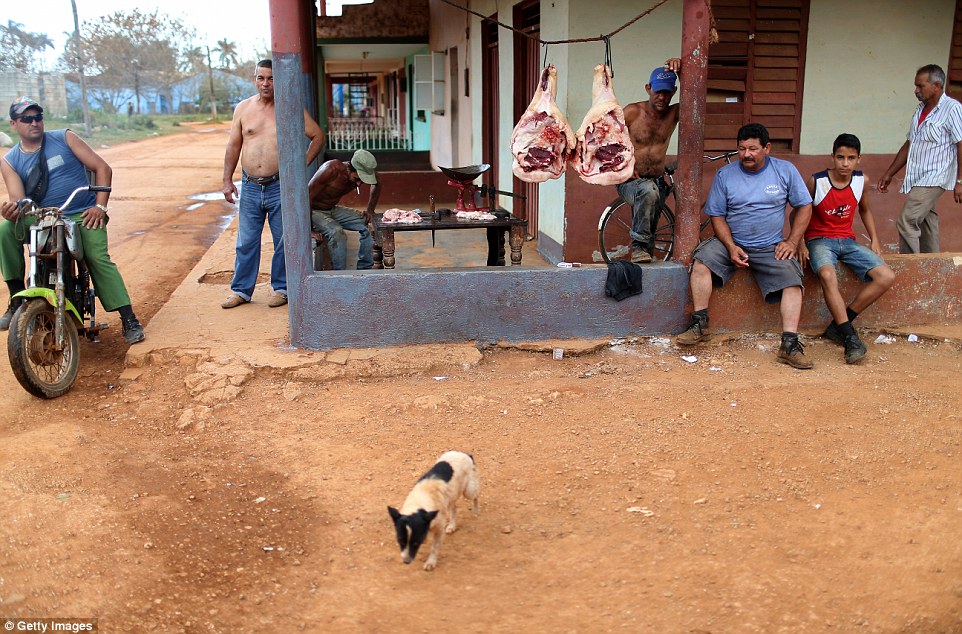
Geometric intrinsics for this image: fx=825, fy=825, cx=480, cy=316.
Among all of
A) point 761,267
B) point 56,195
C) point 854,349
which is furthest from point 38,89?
point 854,349

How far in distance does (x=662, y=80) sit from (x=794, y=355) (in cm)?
233

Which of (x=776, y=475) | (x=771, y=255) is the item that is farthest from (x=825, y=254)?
(x=776, y=475)

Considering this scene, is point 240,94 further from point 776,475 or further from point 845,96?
point 776,475

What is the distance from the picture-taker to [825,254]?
19.4 ft

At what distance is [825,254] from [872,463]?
2.09 meters

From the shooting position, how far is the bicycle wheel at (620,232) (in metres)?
7.27

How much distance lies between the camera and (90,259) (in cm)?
578

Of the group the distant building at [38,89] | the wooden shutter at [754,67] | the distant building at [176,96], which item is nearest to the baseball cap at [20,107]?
the wooden shutter at [754,67]

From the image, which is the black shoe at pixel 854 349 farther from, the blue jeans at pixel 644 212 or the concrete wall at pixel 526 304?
the blue jeans at pixel 644 212

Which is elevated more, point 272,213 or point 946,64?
point 946,64

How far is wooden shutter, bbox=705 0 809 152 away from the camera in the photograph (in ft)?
26.0

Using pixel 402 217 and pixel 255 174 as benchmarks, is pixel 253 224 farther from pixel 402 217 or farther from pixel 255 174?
pixel 402 217

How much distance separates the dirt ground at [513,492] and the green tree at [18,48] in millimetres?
37368

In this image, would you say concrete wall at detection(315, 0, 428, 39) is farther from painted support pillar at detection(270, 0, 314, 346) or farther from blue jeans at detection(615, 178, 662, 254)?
painted support pillar at detection(270, 0, 314, 346)
